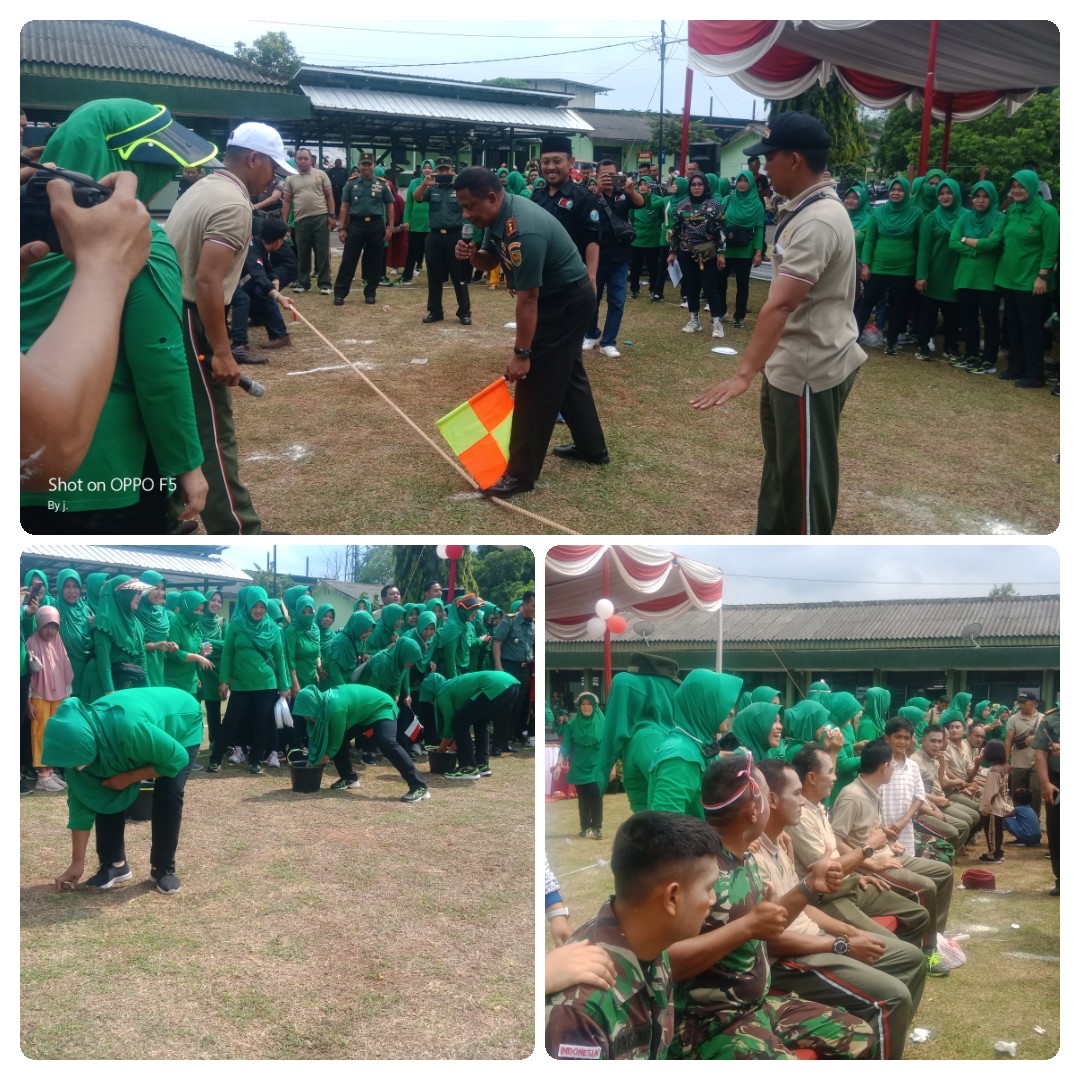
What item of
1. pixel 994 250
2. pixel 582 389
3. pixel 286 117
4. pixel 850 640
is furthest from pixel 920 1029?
pixel 286 117

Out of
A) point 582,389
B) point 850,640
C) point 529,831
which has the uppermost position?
point 582,389

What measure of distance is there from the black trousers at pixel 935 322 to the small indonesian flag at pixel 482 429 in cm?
505

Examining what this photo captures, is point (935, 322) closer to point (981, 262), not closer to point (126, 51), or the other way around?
point (981, 262)

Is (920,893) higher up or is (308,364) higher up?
(308,364)

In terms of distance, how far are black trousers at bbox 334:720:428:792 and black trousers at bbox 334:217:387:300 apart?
21.3 feet

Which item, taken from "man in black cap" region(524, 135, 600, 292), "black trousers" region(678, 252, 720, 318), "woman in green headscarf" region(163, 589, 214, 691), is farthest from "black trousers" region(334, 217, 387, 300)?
"woman in green headscarf" region(163, 589, 214, 691)

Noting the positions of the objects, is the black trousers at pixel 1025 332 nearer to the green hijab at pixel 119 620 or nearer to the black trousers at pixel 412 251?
the black trousers at pixel 412 251

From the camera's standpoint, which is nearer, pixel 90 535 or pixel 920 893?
pixel 90 535

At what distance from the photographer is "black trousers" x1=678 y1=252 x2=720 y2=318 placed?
8.65 m

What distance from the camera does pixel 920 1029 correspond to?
2.81 meters

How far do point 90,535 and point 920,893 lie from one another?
2497mm

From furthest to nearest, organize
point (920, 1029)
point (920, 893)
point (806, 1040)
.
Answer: point (920, 893), point (920, 1029), point (806, 1040)

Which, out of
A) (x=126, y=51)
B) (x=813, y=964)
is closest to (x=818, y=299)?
(x=813, y=964)

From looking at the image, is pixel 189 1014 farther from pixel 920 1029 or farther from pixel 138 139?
pixel 138 139
